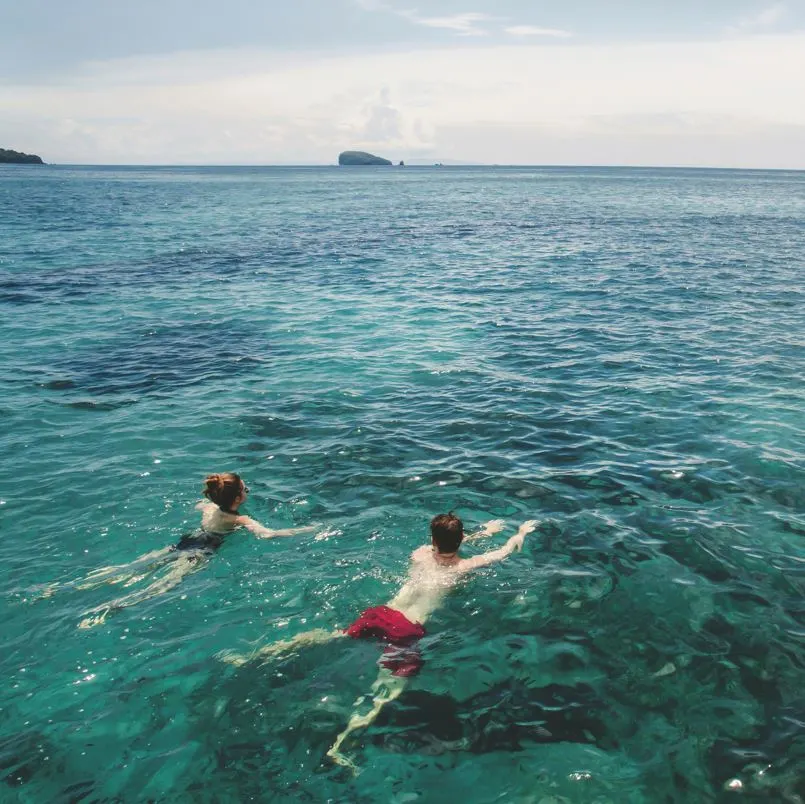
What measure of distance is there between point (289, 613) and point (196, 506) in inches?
145

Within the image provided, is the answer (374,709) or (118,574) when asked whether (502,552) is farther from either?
(118,574)

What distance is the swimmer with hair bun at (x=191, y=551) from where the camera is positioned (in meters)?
9.49

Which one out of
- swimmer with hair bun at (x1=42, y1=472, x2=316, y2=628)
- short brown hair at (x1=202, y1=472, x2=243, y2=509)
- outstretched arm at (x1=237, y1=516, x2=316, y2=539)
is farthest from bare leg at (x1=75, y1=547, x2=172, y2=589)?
outstretched arm at (x1=237, y1=516, x2=316, y2=539)

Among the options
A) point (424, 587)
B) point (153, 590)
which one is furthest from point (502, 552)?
point (153, 590)

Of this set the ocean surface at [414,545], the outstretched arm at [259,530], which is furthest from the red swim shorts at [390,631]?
the outstretched arm at [259,530]

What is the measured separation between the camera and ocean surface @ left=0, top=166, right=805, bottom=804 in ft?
22.3

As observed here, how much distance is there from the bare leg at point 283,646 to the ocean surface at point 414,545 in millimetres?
158

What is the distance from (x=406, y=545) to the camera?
1046cm

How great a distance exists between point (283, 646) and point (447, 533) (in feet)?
8.79

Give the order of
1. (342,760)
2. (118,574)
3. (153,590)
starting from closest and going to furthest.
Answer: (342,760) → (153,590) → (118,574)

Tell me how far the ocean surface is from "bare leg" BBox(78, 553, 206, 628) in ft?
0.50

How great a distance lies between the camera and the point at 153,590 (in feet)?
31.1

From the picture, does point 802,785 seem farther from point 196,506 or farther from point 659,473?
point 196,506

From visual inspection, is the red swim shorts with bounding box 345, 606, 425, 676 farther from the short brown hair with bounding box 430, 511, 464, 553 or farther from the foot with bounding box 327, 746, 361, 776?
the foot with bounding box 327, 746, 361, 776
